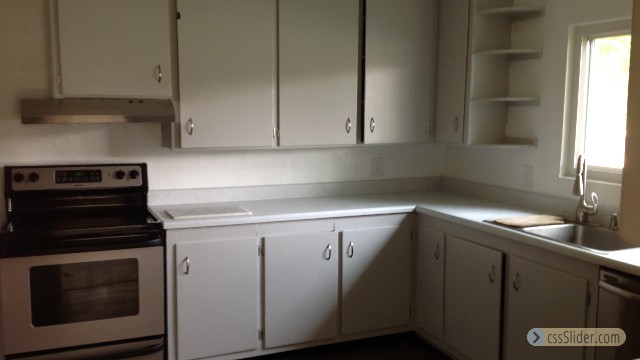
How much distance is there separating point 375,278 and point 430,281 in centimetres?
32

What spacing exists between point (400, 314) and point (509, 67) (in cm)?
166

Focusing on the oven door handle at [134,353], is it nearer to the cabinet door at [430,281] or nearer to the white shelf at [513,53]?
the cabinet door at [430,281]

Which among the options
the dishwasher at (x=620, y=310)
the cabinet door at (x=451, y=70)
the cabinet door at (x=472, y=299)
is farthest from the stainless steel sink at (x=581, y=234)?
the cabinet door at (x=451, y=70)

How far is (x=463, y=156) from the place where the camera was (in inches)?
159

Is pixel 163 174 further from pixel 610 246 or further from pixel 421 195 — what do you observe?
pixel 610 246

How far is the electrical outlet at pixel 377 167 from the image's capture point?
3.99m

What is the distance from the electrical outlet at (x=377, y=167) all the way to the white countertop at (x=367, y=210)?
0.54 ft

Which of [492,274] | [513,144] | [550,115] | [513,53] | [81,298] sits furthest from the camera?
[513,144]

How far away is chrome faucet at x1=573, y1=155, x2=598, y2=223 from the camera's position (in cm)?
291

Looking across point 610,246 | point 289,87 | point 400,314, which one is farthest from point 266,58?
point 610,246

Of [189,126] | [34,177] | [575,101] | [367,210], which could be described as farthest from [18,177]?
[575,101]

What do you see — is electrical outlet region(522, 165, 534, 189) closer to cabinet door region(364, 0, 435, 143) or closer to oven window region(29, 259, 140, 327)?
cabinet door region(364, 0, 435, 143)

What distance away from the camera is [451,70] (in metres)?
3.68

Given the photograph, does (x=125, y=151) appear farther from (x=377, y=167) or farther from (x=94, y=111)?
(x=377, y=167)
